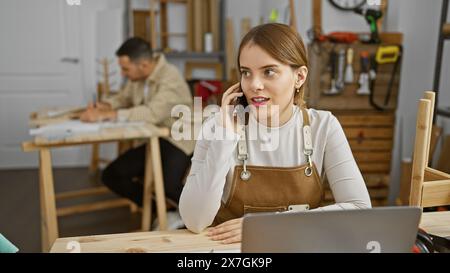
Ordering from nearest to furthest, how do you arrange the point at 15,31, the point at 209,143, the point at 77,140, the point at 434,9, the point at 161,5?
1. the point at 209,143
2. the point at 77,140
3. the point at 434,9
4. the point at 15,31
5. the point at 161,5

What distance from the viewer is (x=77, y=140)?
1.90 m

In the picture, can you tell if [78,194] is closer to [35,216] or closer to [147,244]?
[35,216]

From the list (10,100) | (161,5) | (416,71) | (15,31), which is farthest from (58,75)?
(416,71)

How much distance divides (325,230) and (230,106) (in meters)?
0.52

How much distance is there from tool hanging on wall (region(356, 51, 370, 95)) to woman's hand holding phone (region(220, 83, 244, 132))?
1680mm

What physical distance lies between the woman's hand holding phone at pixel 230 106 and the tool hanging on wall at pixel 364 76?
1.68m

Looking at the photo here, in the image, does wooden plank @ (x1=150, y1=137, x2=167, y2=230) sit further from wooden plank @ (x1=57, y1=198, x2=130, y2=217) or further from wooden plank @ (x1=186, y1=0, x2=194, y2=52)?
wooden plank @ (x1=186, y1=0, x2=194, y2=52)

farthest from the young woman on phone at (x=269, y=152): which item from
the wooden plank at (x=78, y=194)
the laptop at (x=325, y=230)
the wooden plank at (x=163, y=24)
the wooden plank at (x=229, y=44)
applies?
Result: the wooden plank at (x=163, y=24)

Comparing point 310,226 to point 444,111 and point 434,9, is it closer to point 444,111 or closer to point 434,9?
point 444,111

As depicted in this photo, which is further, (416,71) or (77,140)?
(416,71)

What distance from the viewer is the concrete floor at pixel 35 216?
8.16 feet

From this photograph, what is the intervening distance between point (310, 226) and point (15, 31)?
297 centimetres

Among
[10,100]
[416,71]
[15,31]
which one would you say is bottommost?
[10,100]

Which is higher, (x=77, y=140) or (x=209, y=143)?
(x=209, y=143)
